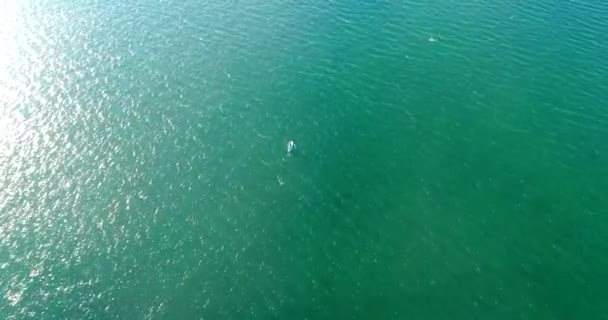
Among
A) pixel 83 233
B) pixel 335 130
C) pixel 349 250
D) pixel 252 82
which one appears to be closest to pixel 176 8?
pixel 252 82

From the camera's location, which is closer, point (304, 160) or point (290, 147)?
point (304, 160)

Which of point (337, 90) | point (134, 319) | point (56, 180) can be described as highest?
point (337, 90)

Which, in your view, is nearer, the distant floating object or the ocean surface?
the ocean surface

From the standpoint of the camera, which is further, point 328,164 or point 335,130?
point 335,130

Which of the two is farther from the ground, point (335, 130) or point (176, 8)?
point (176, 8)

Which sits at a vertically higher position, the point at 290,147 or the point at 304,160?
the point at 290,147

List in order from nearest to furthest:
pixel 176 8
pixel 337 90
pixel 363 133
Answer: pixel 363 133 < pixel 337 90 < pixel 176 8

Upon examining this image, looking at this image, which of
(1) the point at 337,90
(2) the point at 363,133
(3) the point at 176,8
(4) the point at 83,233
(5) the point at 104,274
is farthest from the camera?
(3) the point at 176,8

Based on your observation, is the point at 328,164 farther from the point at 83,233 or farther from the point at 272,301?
the point at 83,233
